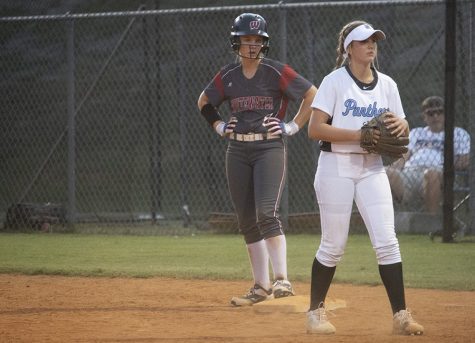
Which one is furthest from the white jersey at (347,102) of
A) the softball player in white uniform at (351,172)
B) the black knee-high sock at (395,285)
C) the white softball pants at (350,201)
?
the black knee-high sock at (395,285)

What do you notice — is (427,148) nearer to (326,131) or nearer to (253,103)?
(253,103)

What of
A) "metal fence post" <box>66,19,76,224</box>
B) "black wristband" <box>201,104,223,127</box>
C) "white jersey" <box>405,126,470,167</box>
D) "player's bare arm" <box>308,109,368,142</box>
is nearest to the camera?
"player's bare arm" <box>308,109,368,142</box>

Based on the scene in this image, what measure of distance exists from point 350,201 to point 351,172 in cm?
17

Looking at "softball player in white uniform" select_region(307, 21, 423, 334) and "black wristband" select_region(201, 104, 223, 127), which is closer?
"softball player in white uniform" select_region(307, 21, 423, 334)

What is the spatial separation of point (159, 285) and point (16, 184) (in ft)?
23.0

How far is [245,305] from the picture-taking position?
7.52m

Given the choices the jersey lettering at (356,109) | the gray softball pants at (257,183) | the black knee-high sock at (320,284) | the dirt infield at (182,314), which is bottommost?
the dirt infield at (182,314)

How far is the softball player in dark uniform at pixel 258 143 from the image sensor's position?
7.52 meters

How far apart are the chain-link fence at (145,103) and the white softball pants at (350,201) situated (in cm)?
736

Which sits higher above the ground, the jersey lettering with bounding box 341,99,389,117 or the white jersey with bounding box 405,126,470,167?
the jersey lettering with bounding box 341,99,389,117

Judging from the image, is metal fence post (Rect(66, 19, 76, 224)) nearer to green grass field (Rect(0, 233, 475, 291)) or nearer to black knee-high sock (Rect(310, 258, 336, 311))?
green grass field (Rect(0, 233, 475, 291))

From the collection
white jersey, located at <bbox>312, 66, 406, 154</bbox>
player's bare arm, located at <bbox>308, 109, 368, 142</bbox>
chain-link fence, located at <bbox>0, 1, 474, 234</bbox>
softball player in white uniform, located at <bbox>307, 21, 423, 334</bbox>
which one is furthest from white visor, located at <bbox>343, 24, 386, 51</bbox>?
chain-link fence, located at <bbox>0, 1, 474, 234</bbox>

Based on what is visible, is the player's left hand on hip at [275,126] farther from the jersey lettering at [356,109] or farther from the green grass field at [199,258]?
the green grass field at [199,258]

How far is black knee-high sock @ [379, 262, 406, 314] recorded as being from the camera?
237 inches
